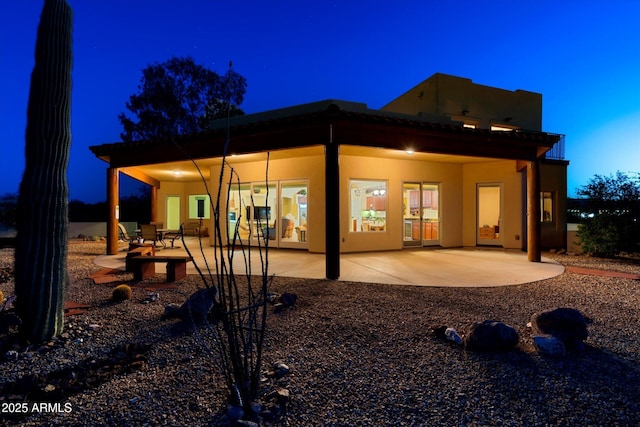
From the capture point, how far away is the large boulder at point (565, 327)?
123 inches

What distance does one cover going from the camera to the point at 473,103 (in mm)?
14625

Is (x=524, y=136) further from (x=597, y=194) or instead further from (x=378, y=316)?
(x=378, y=316)

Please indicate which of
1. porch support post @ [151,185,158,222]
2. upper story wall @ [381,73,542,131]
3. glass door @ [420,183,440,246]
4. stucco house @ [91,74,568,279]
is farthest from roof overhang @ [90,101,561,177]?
upper story wall @ [381,73,542,131]

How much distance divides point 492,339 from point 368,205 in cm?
789

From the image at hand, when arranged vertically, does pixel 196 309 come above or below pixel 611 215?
below

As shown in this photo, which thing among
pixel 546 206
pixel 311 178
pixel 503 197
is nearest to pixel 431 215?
pixel 503 197

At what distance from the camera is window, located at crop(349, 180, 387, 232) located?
10609 mm

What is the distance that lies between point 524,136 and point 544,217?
4.96 metres

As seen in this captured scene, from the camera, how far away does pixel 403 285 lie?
582cm

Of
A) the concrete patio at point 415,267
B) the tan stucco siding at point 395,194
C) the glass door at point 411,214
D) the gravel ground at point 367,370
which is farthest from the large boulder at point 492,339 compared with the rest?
the glass door at point 411,214

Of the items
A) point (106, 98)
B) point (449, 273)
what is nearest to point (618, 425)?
point (449, 273)

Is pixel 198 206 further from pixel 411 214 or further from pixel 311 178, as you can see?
pixel 411 214

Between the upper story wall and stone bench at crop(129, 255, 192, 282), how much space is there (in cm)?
1128

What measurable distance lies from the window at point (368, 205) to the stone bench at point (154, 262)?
549 centimetres
